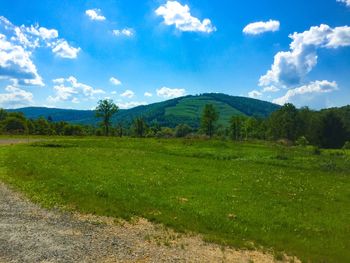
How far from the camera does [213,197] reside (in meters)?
25.5

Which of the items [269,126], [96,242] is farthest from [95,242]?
[269,126]

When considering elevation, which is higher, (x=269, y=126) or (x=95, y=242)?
(x=269, y=126)

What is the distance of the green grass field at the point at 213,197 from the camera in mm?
18375

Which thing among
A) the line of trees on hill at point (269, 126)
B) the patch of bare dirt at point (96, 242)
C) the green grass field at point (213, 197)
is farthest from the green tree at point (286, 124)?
the patch of bare dirt at point (96, 242)

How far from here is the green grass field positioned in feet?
60.3

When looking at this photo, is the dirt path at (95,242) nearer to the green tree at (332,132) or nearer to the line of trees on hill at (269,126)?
the line of trees on hill at (269,126)

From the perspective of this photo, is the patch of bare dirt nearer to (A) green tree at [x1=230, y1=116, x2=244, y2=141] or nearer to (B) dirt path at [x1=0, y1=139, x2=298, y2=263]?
(B) dirt path at [x1=0, y1=139, x2=298, y2=263]

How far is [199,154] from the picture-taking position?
5600cm

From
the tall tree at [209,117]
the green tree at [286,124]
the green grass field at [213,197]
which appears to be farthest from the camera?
the green tree at [286,124]

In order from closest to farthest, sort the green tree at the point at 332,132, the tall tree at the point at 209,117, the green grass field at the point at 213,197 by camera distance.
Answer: the green grass field at the point at 213,197 → the tall tree at the point at 209,117 → the green tree at the point at 332,132

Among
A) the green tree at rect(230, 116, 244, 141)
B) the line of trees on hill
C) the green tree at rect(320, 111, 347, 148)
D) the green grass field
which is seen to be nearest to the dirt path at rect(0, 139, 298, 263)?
the green grass field

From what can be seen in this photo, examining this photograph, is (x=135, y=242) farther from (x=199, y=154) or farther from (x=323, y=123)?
(x=323, y=123)

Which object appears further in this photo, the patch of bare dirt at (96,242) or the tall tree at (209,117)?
the tall tree at (209,117)

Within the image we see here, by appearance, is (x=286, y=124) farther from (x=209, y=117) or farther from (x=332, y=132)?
(x=209, y=117)
